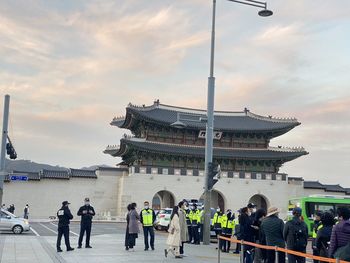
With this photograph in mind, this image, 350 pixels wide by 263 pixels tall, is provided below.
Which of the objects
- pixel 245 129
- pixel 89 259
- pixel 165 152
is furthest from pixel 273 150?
pixel 89 259

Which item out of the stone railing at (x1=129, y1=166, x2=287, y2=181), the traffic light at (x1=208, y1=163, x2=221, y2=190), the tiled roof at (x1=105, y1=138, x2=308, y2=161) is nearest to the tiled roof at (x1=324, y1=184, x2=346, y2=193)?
the tiled roof at (x1=105, y1=138, x2=308, y2=161)

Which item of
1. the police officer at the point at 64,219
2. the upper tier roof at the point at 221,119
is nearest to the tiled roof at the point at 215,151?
the upper tier roof at the point at 221,119

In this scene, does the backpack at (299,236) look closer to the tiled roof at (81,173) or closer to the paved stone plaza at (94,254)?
the paved stone plaza at (94,254)

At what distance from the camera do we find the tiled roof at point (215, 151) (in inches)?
1783

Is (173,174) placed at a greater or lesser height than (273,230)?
greater

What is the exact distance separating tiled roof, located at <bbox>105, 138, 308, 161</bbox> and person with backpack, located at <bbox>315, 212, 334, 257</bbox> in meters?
35.5

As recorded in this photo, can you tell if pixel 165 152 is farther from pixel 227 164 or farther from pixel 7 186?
pixel 7 186

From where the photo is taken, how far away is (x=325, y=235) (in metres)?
9.54

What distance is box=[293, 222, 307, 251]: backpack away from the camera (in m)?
10.1

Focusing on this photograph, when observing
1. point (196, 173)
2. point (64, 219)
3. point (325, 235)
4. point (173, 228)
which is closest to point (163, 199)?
point (196, 173)

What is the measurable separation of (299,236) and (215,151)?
37.8m

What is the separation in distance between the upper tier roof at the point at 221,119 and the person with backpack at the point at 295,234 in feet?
115

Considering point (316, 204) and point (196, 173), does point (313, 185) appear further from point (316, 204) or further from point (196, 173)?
Result: point (316, 204)

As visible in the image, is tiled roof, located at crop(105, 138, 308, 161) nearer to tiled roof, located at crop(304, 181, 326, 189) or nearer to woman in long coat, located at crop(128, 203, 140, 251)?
tiled roof, located at crop(304, 181, 326, 189)
